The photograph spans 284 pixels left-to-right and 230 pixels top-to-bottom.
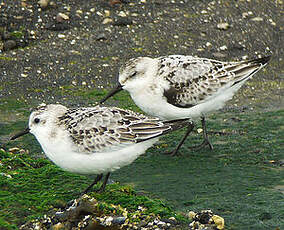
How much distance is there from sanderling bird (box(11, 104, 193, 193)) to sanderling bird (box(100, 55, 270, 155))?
5.03ft

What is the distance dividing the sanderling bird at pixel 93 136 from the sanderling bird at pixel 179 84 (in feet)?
5.03

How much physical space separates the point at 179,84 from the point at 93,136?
90.6 inches

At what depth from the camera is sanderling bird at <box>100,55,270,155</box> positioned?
792 cm

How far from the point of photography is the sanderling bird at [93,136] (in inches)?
239

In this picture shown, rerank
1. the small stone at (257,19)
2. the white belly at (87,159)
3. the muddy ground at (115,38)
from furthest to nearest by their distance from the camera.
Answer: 1. the small stone at (257,19)
2. the muddy ground at (115,38)
3. the white belly at (87,159)

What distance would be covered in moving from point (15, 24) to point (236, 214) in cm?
729

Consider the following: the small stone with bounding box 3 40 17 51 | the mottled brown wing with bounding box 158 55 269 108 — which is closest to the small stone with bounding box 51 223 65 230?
the mottled brown wing with bounding box 158 55 269 108

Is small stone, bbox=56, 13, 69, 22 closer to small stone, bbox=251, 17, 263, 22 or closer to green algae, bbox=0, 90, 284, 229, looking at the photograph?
green algae, bbox=0, 90, 284, 229

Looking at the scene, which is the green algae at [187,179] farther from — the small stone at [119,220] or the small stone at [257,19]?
the small stone at [257,19]

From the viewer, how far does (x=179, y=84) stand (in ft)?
26.3

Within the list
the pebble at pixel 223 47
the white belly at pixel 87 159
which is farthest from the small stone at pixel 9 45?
the white belly at pixel 87 159

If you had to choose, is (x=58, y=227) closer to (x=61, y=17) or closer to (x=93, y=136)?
(x=93, y=136)

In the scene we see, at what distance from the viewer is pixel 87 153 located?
6074mm

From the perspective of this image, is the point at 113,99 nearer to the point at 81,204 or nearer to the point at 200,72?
the point at 200,72
